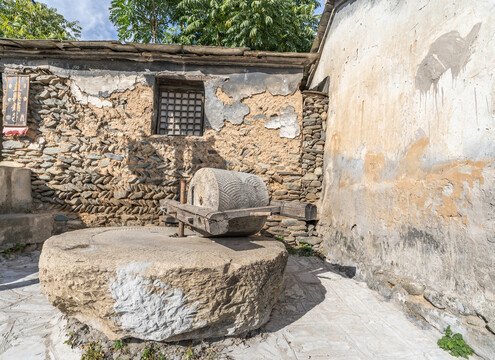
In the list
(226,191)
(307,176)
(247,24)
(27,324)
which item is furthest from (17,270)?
(247,24)

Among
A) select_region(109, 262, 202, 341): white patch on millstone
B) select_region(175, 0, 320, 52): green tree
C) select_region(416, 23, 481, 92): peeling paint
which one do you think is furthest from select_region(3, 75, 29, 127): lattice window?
select_region(416, 23, 481, 92): peeling paint

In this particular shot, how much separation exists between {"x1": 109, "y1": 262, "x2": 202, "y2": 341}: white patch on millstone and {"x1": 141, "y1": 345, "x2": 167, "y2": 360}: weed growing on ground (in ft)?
0.42

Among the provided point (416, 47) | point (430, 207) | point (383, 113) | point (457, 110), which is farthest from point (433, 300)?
point (416, 47)

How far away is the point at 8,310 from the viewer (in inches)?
98.8

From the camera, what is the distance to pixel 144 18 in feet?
31.8

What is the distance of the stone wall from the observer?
4703 millimetres

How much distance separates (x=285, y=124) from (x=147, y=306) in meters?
3.92

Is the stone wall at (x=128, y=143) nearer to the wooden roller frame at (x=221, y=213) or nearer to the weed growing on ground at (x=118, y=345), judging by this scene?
the wooden roller frame at (x=221, y=213)

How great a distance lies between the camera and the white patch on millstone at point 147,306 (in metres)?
1.78

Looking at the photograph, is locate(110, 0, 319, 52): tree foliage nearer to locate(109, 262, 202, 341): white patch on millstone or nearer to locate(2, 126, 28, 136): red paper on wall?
locate(2, 126, 28, 136): red paper on wall

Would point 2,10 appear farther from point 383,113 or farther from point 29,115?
point 383,113

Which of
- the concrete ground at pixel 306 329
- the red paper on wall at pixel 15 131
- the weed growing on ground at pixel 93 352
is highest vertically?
the red paper on wall at pixel 15 131

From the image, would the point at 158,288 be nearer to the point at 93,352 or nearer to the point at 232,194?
the point at 93,352

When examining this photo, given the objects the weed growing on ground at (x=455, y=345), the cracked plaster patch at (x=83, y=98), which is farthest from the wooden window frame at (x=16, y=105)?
the weed growing on ground at (x=455, y=345)
